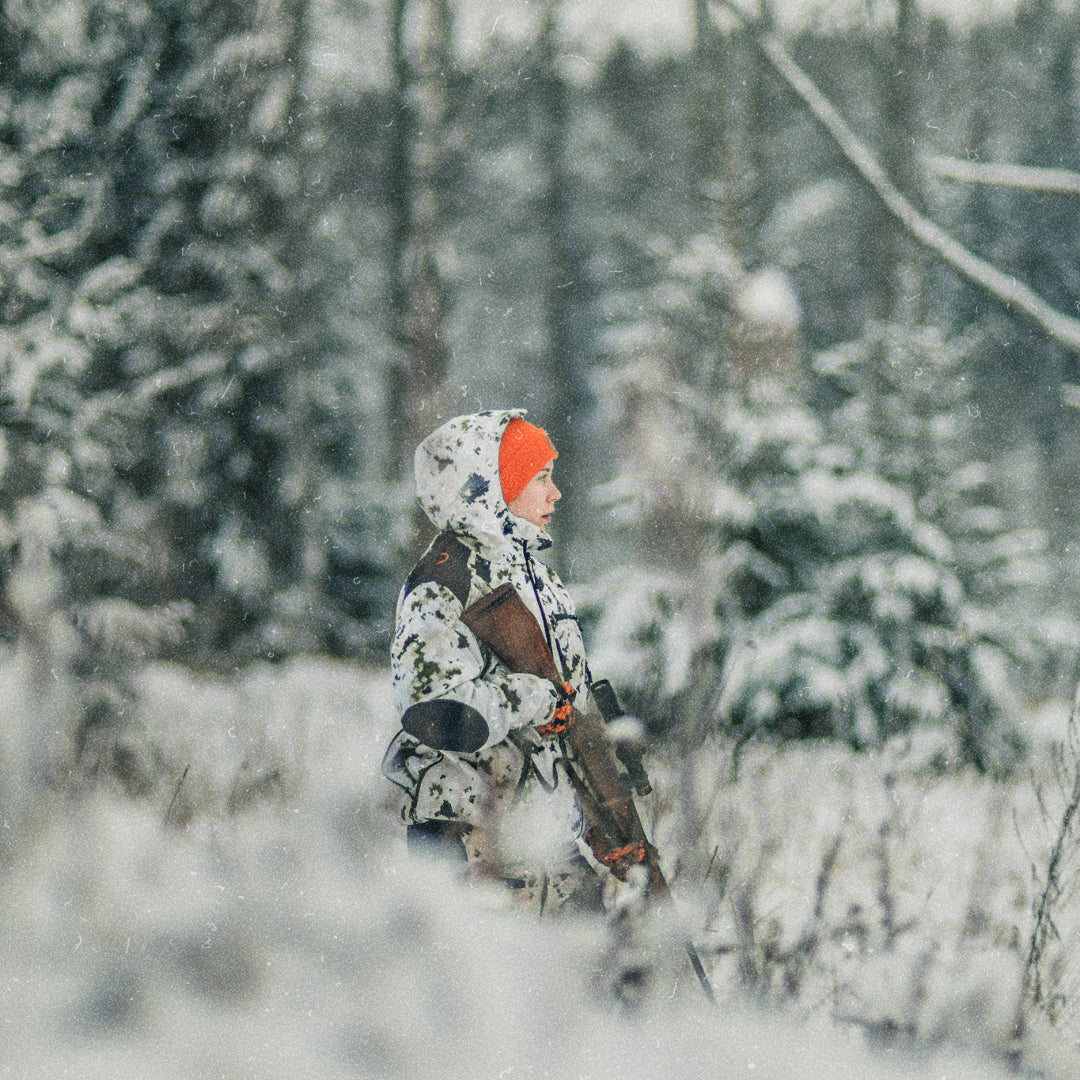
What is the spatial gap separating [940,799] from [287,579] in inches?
270

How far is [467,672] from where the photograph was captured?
8.17ft

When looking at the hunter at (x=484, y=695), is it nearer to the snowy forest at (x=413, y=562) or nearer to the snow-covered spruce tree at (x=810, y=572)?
the snowy forest at (x=413, y=562)

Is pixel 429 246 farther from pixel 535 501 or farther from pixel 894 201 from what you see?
pixel 894 201

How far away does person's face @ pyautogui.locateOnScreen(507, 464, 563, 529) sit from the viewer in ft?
8.96

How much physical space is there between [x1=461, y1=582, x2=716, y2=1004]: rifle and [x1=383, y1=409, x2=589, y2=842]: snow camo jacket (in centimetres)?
5

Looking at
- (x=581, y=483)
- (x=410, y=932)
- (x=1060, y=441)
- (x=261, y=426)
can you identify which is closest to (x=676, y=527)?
(x=410, y=932)

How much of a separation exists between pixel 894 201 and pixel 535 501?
168 cm

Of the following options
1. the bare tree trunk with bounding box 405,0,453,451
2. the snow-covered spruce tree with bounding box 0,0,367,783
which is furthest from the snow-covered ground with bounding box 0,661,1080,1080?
the bare tree trunk with bounding box 405,0,453,451

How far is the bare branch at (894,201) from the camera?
3.37 ft

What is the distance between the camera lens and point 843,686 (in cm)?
758

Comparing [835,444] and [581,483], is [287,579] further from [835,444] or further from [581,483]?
[581,483]

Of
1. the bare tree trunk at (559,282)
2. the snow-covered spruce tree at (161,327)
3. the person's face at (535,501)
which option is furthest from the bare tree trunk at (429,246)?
the bare tree trunk at (559,282)

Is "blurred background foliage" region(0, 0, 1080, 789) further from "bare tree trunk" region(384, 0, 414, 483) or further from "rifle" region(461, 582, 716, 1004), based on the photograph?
"rifle" region(461, 582, 716, 1004)

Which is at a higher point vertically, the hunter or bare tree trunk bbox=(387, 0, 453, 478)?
bare tree trunk bbox=(387, 0, 453, 478)
